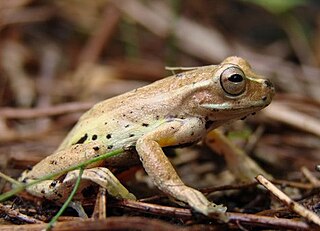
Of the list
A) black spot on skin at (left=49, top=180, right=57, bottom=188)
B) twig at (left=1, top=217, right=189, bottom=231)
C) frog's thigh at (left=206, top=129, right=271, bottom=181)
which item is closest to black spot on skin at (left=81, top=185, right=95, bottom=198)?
black spot on skin at (left=49, top=180, right=57, bottom=188)

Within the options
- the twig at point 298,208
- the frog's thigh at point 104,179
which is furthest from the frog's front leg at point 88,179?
the twig at point 298,208

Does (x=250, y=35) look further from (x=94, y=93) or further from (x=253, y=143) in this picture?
(x=253, y=143)

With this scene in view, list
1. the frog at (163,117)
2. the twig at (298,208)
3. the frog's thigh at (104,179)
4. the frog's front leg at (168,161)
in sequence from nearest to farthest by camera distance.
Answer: the twig at (298,208)
the frog's front leg at (168,161)
the frog's thigh at (104,179)
the frog at (163,117)

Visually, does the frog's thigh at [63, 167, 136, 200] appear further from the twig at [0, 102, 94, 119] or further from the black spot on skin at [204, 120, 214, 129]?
the twig at [0, 102, 94, 119]

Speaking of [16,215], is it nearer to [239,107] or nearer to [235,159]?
[239,107]

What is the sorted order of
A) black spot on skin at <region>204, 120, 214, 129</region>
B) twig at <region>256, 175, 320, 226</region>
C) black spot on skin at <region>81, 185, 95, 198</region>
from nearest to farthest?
1. twig at <region>256, 175, 320, 226</region>
2. black spot on skin at <region>81, 185, 95, 198</region>
3. black spot on skin at <region>204, 120, 214, 129</region>

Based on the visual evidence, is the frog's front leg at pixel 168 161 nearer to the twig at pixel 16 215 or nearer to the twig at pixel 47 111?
the twig at pixel 16 215

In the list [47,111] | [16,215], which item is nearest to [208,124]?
[16,215]
